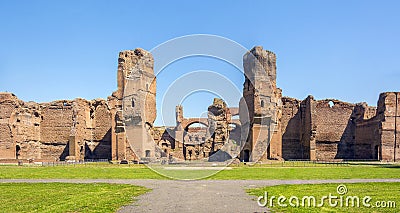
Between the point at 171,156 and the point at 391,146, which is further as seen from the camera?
the point at 171,156

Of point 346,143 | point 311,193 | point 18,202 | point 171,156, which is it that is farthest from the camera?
point 346,143

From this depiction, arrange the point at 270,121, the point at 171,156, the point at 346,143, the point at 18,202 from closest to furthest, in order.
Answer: the point at 18,202 < the point at 270,121 < the point at 171,156 < the point at 346,143

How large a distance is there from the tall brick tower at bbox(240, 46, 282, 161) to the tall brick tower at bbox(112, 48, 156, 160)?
11136 mm

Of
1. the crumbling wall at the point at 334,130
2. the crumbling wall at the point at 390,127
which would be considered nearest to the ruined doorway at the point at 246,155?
the crumbling wall at the point at 334,130

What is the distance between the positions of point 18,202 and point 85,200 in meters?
1.97

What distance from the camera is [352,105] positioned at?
49188 millimetres

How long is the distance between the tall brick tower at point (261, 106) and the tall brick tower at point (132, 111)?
1114 centimetres

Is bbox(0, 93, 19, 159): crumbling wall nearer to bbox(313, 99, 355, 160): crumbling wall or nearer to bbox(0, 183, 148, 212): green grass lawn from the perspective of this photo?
bbox(0, 183, 148, 212): green grass lawn

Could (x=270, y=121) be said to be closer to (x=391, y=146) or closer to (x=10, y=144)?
(x=391, y=146)

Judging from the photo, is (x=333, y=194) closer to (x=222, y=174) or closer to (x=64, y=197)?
(x=64, y=197)

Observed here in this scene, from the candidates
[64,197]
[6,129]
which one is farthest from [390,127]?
[6,129]

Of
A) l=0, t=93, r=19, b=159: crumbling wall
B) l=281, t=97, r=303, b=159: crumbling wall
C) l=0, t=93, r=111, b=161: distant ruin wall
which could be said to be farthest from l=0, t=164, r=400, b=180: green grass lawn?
l=281, t=97, r=303, b=159: crumbling wall

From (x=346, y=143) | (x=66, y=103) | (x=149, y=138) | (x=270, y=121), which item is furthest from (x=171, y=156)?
(x=346, y=143)

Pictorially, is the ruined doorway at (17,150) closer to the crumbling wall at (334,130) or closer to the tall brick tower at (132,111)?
the tall brick tower at (132,111)
